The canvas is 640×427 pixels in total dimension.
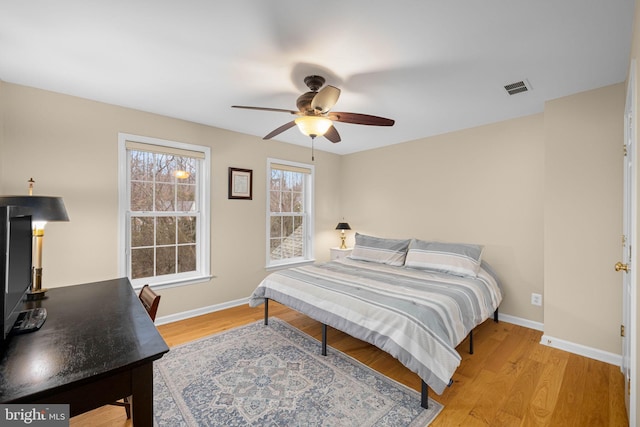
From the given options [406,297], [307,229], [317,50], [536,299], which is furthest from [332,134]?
[536,299]

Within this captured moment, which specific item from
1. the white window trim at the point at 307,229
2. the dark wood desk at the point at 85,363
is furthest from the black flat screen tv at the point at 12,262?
the white window trim at the point at 307,229

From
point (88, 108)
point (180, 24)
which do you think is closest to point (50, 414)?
point (180, 24)

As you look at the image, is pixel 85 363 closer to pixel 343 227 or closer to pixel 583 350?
pixel 583 350

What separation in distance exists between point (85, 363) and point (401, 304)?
190 centimetres

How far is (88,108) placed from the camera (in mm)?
2781

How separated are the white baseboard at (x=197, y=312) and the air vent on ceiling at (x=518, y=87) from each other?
393cm

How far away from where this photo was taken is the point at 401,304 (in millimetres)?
2176

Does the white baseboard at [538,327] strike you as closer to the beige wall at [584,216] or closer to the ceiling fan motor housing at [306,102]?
the beige wall at [584,216]

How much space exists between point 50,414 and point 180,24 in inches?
76.9

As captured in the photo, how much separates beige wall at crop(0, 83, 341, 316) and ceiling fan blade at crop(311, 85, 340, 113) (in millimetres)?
2093

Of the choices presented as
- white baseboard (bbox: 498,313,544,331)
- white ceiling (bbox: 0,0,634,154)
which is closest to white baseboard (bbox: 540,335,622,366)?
white baseboard (bbox: 498,313,544,331)

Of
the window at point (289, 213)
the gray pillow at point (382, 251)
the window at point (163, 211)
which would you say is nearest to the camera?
the window at point (163, 211)

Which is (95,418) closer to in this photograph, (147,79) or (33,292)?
(33,292)

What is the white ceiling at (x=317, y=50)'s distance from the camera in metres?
1.56
